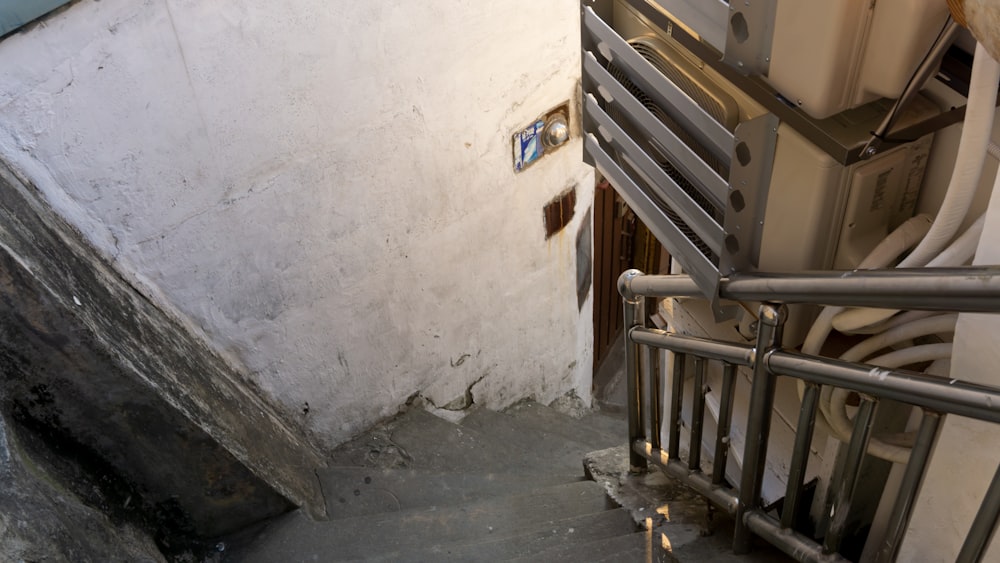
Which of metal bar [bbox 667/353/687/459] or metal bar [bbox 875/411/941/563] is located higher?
metal bar [bbox 875/411/941/563]

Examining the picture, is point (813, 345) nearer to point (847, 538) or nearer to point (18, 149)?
point (847, 538)

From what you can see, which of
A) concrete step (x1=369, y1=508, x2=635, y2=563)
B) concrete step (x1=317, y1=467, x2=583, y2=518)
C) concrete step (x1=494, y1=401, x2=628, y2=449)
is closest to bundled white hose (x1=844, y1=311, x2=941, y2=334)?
concrete step (x1=369, y1=508, x2=635, y2=563)

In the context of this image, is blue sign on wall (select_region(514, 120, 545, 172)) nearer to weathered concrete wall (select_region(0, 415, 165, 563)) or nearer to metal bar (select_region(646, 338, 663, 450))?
metal bar (select_region(646, 338, 663, 450))

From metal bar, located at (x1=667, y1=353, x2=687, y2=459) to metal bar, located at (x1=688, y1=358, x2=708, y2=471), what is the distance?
5 centimetres

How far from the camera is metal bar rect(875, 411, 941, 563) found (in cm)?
145

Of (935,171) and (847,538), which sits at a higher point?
(935,171)

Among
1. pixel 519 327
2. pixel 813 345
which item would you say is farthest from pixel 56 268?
pixel 519 327

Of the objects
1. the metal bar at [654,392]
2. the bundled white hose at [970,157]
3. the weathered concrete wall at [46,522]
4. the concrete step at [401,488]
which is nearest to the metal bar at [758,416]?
the bundled white hose at [970,157]

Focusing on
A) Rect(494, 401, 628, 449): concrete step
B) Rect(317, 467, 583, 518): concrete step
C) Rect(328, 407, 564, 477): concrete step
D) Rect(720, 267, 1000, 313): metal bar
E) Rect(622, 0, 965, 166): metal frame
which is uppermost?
Rect(622, 0, 965, 166): metal frame

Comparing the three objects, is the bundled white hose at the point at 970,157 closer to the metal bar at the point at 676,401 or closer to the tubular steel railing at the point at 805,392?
the tubular steel railing at the point at 805,392

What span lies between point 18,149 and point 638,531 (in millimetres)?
2262

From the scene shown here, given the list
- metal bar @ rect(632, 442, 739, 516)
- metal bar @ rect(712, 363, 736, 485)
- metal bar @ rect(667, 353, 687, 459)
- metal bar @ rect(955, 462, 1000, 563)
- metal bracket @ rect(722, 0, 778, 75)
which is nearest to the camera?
metal bar @ rect(955, 462, 1000, 563)

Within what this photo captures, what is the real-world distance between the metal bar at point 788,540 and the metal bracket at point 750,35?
1058 mm

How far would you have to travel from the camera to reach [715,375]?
2799 millimetres
